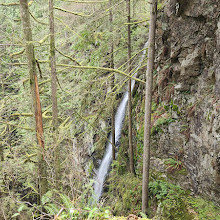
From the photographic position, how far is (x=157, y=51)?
8.30 m

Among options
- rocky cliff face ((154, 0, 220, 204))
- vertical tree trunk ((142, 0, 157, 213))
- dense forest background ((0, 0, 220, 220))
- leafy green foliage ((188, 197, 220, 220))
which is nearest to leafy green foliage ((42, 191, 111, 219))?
dense forest background ((0, 0, 220, 220))

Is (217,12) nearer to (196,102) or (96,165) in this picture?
(196,102)

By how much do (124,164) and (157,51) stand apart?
5870 millimetres

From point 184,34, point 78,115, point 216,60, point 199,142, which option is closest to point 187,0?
point 184,34

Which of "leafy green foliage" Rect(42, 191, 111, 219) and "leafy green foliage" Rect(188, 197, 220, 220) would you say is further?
"leafy green foliage" Rect(188, 197, 220, 220)

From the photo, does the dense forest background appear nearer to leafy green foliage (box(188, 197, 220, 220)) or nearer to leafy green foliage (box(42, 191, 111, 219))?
leafy green foliage (box(188, 197, 220, 220))

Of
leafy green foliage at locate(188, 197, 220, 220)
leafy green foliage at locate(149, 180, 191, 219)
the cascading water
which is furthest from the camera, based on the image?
the cascading water

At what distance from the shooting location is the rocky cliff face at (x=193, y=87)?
5.23 m

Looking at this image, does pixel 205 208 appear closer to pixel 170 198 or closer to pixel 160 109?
pixel 170 198

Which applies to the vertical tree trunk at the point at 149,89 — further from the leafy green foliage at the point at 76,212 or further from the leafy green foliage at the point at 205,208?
the leafy green foliage at the point at 76,212

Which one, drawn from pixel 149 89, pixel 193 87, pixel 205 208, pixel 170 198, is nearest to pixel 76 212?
pixel 149 89

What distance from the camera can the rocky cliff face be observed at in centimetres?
523

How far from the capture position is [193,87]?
6.33 meters

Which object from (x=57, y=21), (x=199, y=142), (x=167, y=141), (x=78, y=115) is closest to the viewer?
(x=199, y=142)
